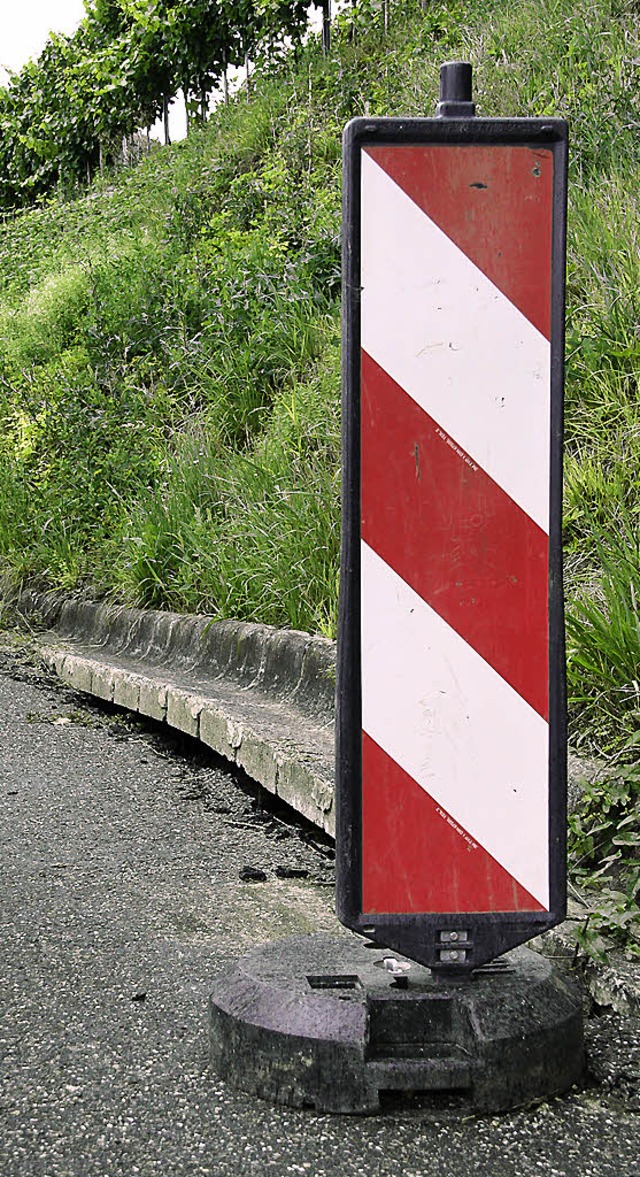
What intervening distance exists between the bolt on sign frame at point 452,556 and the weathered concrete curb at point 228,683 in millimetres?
1269

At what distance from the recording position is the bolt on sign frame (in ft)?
6.18

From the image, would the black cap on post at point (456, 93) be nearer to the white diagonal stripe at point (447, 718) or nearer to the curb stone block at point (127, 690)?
the white diagonal stripe at point (447, 718)

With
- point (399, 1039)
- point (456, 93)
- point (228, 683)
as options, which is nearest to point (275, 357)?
point (228, 683)

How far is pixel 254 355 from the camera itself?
21.4 ft

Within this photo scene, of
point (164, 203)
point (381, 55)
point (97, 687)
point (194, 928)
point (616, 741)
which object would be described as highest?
point (381, 55)

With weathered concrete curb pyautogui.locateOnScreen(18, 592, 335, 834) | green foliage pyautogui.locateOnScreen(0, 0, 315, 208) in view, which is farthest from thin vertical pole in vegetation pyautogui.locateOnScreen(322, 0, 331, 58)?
weathered concrete curb pyautogui.locateOnScreen(18, 592, 335, 834)

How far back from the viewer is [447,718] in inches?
75.0

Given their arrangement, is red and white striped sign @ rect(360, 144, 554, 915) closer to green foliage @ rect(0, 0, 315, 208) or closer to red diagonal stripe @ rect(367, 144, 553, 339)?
red diagonal stripe @ rect(367, 144, 553, 339)

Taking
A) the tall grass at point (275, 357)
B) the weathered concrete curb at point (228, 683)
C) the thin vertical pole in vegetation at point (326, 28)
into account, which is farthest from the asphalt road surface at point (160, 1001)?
the thin vertical pole in vegetation at point (326, 28)

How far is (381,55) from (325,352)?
475 centimetres

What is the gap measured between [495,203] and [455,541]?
1.73 feet

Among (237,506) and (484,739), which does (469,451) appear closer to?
(484,739)

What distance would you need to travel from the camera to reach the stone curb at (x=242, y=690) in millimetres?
2623

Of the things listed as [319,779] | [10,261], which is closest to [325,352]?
[319,779]
